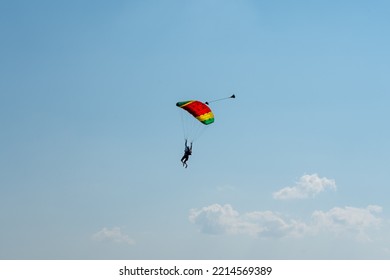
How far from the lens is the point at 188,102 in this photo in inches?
3644

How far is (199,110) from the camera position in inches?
3597

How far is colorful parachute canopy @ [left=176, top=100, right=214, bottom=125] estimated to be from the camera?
297ft

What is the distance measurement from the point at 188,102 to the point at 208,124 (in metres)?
4.72

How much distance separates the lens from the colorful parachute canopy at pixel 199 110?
9050 cm
